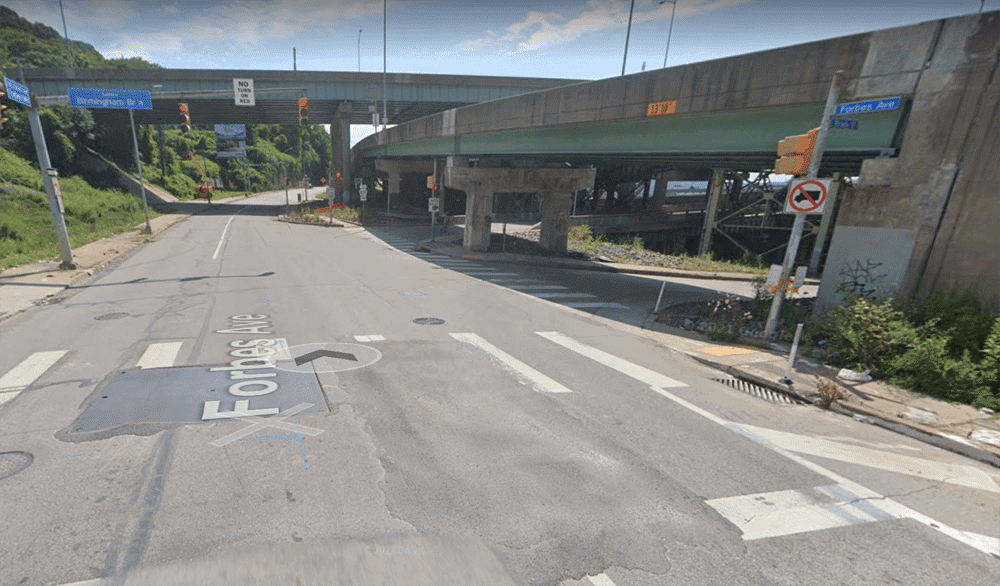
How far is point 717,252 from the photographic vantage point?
36.9 metres

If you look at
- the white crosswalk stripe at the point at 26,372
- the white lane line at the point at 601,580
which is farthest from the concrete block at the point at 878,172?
the white crosswalk stripe at the point at 26,372

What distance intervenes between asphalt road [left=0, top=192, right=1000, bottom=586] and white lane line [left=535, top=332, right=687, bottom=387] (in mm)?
88

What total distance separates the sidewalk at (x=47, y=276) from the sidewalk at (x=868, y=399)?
53.8ft

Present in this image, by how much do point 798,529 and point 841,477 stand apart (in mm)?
1485

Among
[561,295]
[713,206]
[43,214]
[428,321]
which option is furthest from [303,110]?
[713,206]

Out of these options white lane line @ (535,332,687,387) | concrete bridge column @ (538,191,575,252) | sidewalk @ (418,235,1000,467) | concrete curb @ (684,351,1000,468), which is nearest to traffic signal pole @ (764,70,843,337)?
sidewalk @ (418,235,1000,467)

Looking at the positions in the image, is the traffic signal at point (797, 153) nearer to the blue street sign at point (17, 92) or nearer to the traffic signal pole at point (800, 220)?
the traffic signal pole at point (800, 220)

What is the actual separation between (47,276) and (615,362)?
1837 centimetres

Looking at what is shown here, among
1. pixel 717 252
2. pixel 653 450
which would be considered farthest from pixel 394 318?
pixel 717 252

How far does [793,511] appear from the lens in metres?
4.64

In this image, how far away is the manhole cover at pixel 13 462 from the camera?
4695 mm

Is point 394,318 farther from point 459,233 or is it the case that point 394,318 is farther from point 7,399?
point 459,233

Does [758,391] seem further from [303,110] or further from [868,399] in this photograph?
[303,110]

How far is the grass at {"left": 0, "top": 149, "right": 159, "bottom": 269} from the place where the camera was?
62.5 ft
